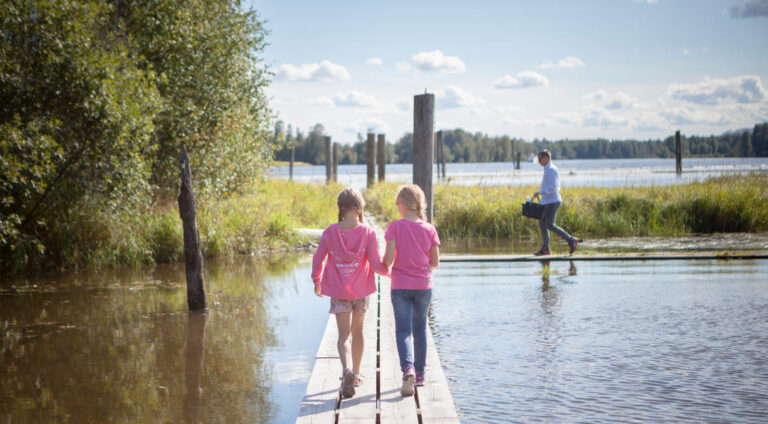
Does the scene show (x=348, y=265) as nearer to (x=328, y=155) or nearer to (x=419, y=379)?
(x=419, y=379)

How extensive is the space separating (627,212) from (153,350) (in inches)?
552

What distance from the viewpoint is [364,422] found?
409 centimetres

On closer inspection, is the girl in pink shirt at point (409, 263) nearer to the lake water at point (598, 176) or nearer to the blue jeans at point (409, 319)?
the blue jeans at point (409, 319)

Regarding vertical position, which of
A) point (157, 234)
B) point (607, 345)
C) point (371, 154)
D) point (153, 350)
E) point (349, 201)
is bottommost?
point (153, 350)

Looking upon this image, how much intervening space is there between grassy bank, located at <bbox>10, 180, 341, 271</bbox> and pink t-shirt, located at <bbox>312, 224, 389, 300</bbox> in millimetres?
7753

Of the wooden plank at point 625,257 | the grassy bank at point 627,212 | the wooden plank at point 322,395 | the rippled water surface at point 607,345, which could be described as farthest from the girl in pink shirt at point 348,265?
the grassy bank at point 627,212

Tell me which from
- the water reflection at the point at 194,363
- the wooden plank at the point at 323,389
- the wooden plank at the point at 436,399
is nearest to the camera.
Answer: the wooden plank at the point at 436,399

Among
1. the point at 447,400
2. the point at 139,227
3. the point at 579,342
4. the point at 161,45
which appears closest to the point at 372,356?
the point at 447,400

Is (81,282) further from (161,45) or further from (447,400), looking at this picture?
(447,400)


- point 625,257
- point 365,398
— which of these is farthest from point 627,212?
point 365,398

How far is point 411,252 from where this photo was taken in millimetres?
4660

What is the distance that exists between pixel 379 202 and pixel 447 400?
1790cm

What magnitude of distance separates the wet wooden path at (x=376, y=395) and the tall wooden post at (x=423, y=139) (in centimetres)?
455

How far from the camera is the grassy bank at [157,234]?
1223 cm
